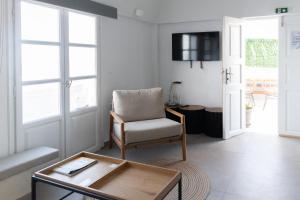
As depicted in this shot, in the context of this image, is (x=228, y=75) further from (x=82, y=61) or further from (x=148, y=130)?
(x=82, y=61)

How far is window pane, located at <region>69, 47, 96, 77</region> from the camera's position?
3.67 metres

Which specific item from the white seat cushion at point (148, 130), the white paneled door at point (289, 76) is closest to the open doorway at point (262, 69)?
the white paneled door at point (289, 76)

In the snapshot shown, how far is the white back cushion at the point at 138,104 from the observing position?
13.0ft

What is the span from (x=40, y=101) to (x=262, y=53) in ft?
23.2

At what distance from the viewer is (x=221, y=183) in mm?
2975

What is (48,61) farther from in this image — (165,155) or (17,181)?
(165,155)

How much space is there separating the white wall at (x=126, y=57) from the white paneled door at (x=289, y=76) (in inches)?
90.5

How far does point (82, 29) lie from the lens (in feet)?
12.6

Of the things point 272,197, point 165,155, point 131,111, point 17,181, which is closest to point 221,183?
point 272,197

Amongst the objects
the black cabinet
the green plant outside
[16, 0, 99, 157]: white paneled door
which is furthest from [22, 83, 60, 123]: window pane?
the green plant outside

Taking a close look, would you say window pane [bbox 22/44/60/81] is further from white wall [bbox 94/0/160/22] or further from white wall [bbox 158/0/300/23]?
white wall [bbox 158/0/300/23]

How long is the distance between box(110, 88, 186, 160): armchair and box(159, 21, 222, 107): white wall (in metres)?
1.40

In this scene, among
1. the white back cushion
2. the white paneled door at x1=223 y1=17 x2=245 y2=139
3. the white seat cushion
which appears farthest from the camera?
the white paneled door at x1=223 y1=17 x2=245 y2=139

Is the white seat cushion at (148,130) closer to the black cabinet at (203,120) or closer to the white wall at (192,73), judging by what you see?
the black cabinet at (203,120)
